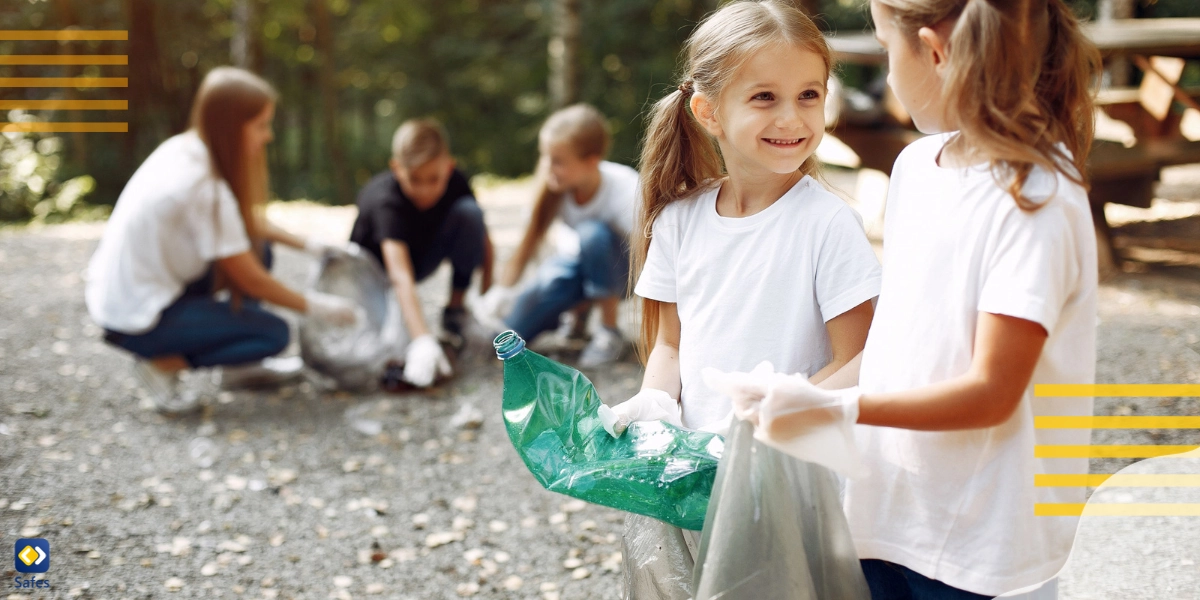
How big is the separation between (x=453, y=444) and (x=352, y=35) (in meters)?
13.8

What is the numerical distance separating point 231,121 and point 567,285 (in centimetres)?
151

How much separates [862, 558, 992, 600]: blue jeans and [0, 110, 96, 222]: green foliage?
29.4 ft

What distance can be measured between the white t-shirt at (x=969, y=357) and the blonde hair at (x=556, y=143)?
2576 millimetres

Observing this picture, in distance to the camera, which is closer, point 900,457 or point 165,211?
point 900,457

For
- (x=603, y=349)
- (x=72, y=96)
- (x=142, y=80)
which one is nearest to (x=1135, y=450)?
(x=603, y=349)

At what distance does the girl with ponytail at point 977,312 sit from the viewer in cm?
110

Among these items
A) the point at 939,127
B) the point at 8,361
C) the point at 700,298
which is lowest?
the point at 8,361

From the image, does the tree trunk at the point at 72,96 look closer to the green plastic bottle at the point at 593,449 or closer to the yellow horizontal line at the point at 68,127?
the yellow horizontal line at the point at 68,127

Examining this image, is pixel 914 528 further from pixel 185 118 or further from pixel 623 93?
pixel 185 118

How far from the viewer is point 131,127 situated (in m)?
12.8

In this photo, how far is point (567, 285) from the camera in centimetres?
409

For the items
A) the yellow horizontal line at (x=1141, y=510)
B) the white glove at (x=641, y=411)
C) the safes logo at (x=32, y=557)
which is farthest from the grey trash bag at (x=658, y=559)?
the safes logo at (x=32, y=557)

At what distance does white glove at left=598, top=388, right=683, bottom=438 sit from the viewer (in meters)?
1.42

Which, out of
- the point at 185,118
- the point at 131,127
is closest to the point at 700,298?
the point at 131,127
